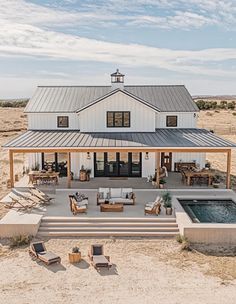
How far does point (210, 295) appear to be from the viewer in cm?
1159

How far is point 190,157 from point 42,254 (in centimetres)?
1492

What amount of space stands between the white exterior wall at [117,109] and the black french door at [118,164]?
6.11 feet

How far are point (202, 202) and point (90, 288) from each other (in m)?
9.63

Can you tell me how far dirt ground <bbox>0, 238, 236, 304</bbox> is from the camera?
37.6ft

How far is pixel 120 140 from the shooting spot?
2262 cm

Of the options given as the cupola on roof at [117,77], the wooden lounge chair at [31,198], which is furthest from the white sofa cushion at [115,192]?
the cupola on roof at [117,77]

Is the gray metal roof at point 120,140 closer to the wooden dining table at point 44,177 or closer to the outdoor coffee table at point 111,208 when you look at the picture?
the wooden dining table at point 44,177

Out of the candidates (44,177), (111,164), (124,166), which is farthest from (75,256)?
(124,166)

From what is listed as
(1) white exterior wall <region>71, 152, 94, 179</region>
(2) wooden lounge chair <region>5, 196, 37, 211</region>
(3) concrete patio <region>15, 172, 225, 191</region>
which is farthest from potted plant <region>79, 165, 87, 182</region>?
(2) wooden lounge chair <region>5, 196, 37, 211</region>

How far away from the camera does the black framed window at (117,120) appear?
25.0 meters

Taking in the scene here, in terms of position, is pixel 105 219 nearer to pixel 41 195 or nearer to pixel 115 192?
pixel 115 192

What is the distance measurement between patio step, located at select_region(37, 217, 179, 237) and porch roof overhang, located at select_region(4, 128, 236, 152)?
5334 millimetres

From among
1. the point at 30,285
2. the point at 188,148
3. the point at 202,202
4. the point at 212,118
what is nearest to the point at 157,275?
the point at 30,285

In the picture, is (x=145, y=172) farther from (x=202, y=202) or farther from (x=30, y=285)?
(x=30, y=285)
